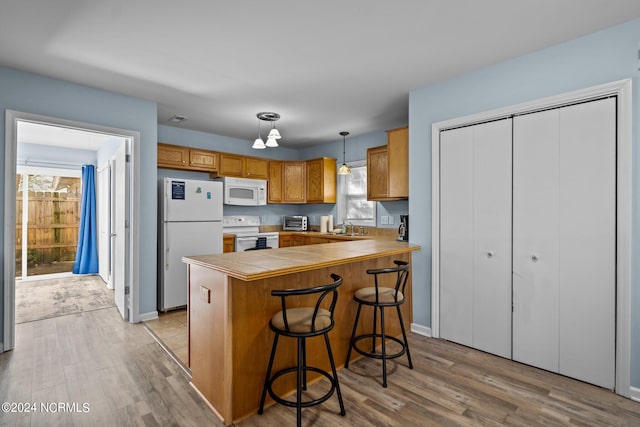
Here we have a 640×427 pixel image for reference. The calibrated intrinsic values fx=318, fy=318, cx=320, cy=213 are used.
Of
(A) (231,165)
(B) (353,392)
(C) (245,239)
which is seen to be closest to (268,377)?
(B) (353,392)

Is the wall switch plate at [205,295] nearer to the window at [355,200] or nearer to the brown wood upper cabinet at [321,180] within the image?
the window at [355,200]

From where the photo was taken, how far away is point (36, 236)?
5.95 metres

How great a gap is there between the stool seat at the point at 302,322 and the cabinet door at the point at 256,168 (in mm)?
3839

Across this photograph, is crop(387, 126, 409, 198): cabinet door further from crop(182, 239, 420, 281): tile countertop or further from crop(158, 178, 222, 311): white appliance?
crop(158, 178, 222, 311): white appliance

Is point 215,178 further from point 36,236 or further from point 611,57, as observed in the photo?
point 611,57

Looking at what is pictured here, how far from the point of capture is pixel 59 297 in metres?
4.57

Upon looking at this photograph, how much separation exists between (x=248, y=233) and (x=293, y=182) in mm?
1237

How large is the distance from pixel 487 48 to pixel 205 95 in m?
2.78

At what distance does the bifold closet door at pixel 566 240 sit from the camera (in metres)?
2.25

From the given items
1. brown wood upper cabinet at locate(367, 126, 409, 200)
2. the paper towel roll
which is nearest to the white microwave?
the paper towel roll

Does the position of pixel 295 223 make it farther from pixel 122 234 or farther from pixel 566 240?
pixel 566 240

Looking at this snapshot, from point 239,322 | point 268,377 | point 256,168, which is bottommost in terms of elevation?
point 268,377

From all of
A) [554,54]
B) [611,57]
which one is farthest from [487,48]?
[611,57]

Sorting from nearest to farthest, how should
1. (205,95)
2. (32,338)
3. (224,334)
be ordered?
(224,334)
(32,338)
(205,95)
